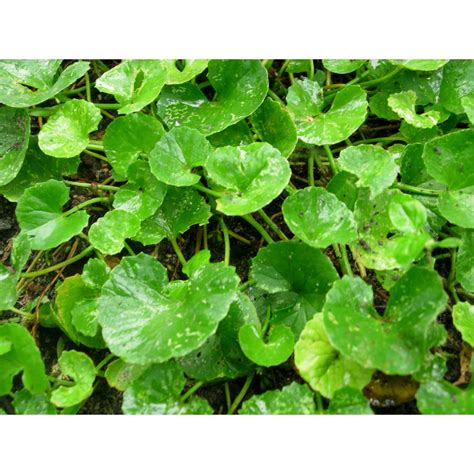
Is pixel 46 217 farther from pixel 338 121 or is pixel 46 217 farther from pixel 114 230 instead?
pixel 338 121

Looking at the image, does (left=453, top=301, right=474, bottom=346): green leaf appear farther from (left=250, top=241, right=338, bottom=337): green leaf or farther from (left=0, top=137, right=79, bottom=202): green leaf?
(left=0, top=137, right=79, bottom=202): green leaf

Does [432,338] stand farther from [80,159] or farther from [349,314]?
[80,159]

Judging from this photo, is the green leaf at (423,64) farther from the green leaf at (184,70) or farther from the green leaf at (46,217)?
the green leaf at (46,217)

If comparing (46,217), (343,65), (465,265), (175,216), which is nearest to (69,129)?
(46,217)

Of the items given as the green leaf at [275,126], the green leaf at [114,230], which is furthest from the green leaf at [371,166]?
the green leaf at [114,230]

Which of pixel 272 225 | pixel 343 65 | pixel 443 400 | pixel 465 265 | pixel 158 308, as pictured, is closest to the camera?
pixel 443 400

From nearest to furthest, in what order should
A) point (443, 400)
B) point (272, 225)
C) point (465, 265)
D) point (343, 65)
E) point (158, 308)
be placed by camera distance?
point (443, 400), point (158, 308), point (465, 265), point (272, 225), point (343, 65)

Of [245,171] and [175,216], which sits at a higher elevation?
[245,171]
